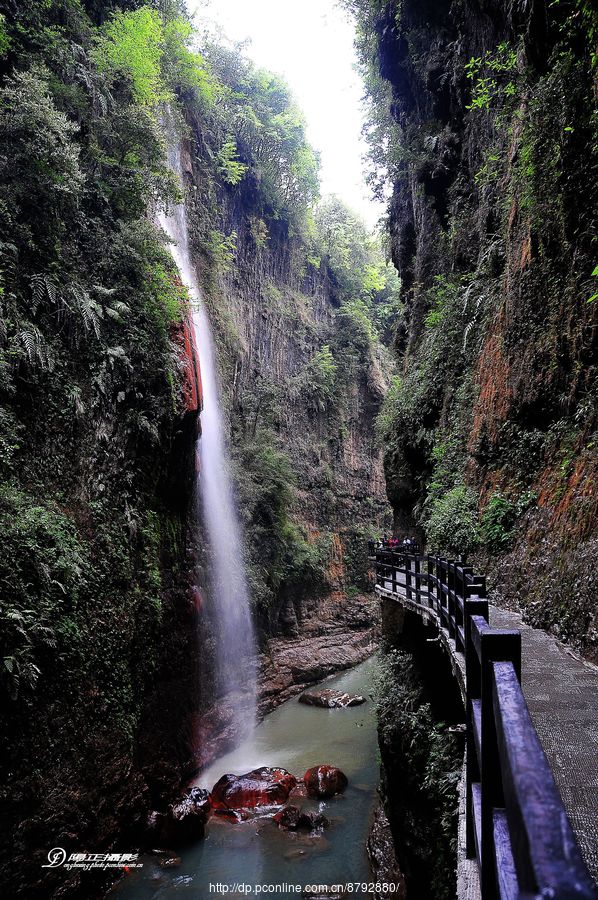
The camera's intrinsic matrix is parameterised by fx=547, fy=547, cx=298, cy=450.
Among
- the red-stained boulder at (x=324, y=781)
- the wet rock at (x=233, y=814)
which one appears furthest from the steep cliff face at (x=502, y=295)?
the wet rock at (x=233, y=814)

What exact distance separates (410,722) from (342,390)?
989 inches

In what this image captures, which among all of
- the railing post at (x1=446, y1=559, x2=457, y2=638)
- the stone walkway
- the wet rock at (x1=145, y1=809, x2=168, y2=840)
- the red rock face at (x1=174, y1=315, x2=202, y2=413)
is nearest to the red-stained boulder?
the wet rock at (x1=145, y1=809, x2=168, y2=840)

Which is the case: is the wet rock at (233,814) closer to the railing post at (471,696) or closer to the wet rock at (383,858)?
the wet rock at (383,858)

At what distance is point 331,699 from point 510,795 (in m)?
20.0

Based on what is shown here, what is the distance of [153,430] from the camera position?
12.5 m

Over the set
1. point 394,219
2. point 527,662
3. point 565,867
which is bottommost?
point 527,662

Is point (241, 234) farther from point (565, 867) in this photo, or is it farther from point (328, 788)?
point (565, 867)

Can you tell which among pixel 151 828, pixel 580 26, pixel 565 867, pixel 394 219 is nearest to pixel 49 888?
pixel 151 828

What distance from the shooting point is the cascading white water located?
56.8 feet

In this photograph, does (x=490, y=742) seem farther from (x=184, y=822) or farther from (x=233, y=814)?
(x=233, y=814)

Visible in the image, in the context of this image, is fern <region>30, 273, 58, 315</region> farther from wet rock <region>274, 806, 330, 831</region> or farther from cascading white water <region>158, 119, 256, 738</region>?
wet rock <region>274, 806, 330, 831</region>

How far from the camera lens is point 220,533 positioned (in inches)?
741

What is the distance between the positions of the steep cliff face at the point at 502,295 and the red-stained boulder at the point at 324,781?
6.25 meters

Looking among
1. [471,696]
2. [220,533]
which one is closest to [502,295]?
[471,696]
